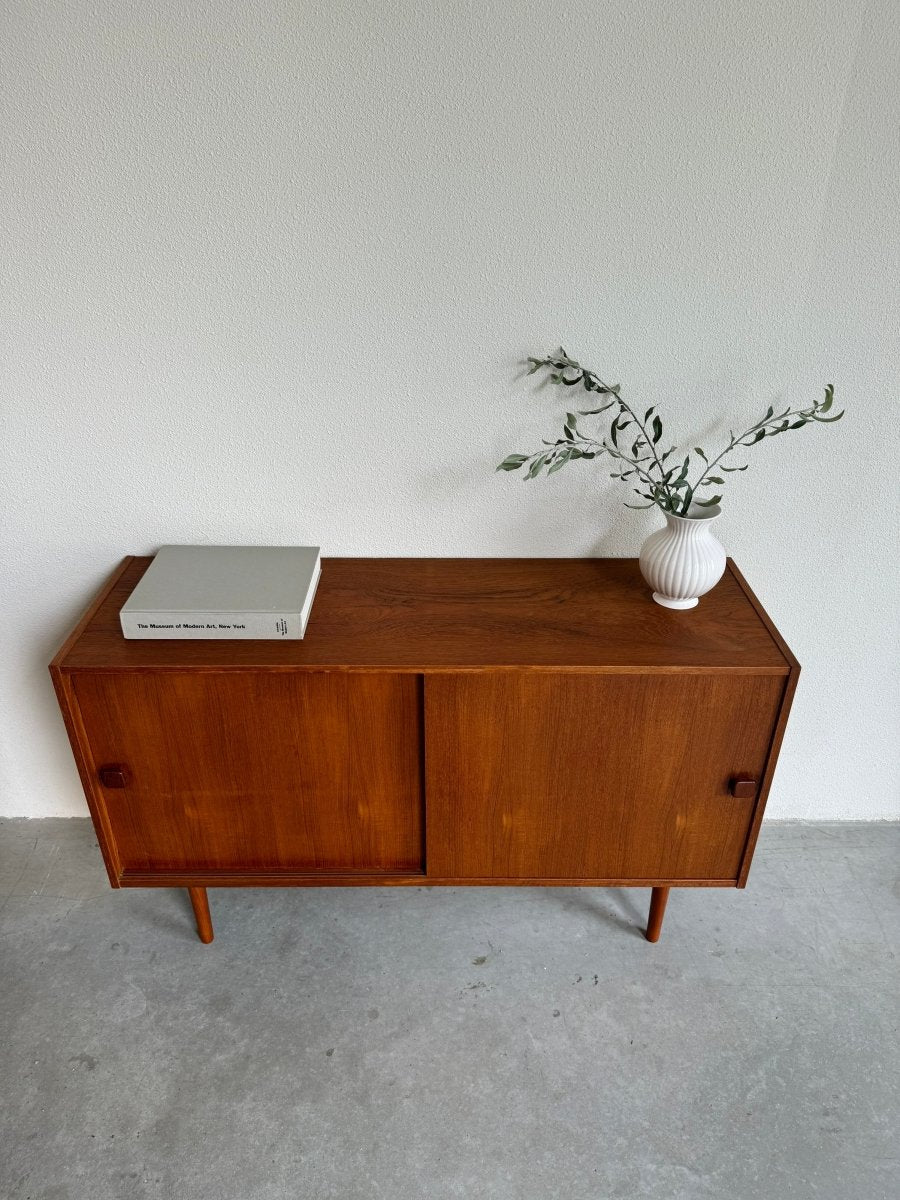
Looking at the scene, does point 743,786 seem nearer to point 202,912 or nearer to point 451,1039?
point 451,1039

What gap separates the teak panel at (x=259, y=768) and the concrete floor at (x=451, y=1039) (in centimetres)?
30

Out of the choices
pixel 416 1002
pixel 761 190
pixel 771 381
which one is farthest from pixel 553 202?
pixel 416 1002

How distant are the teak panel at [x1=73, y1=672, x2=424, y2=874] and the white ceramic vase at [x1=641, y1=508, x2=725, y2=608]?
1.53 feet

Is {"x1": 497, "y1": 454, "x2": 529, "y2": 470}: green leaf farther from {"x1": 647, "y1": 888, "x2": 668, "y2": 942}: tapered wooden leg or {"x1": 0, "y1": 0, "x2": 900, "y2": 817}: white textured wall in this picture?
{"x1": 647, "y1": 888, "x2": 668, "y2": 942}: tapered wooden leg

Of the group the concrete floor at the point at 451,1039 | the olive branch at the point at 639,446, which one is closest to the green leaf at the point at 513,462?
the olive branch at the point at 639,446

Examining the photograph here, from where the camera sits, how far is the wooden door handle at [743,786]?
4.65ft

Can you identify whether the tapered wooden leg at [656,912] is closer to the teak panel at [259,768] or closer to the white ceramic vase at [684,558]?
the teak panel at [259,768]

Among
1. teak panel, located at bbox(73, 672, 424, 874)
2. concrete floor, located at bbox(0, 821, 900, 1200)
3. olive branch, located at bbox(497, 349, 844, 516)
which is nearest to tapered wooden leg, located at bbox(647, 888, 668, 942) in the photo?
concrete floor, located at bbox(0, 821, 900, 1200)

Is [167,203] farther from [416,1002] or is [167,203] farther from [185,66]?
[416,1002]

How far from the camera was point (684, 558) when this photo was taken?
1.41 meters

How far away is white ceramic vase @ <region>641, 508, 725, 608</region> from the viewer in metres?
1.41

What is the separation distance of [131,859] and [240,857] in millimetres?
208

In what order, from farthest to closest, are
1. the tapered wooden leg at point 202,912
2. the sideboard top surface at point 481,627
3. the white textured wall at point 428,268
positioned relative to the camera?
the tapered wooden leg at point 202,912 < the sideboard top surface at point 481,627 < the white textured wall at point 428,268

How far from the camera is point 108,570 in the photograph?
1635 millimetres
